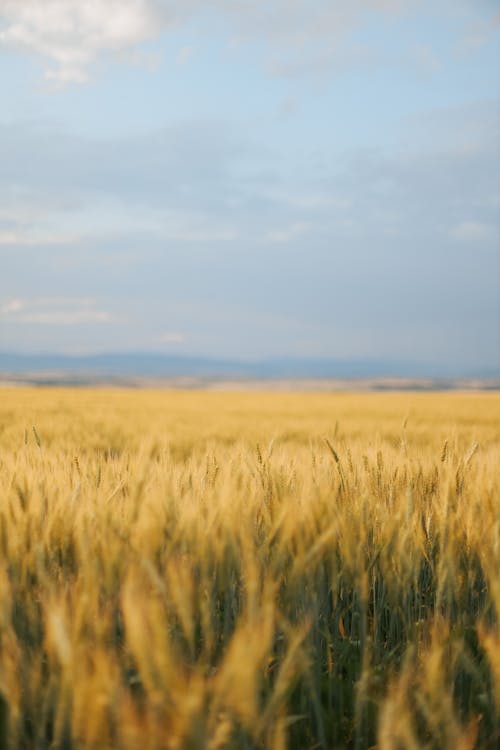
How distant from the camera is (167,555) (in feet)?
5.08

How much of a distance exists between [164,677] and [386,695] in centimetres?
69

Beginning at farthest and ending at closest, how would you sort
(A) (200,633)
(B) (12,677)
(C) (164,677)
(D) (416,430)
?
(D) (416,430)
(A) (200,633)
(B) (12,677)
(C) (164,677)

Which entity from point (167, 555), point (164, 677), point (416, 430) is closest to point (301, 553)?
point (167, 555)

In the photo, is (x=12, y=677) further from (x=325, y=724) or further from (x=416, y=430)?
(x=416, y=430)

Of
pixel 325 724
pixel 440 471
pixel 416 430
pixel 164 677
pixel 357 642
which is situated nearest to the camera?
pixel 164 677

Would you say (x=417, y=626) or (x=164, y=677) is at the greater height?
(x=164, y=677)

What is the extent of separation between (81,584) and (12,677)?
12.4 inches

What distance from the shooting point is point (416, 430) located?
963 cm

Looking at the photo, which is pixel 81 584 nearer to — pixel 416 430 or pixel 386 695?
pixel 386 695

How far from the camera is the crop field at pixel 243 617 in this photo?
3.42 feet

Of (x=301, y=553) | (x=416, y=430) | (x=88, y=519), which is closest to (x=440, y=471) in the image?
(x=301, y=553)

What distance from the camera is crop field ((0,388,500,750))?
1.04m

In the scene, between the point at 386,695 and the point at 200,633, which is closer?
the point at 386,695

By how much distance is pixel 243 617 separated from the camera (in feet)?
4.94
